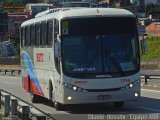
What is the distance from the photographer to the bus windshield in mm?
18000

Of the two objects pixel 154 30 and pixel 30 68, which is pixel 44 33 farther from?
pixel 154 30

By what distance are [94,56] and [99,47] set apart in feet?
1.11

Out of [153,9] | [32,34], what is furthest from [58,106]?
[153,9]

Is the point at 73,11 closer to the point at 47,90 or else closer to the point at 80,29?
the point at 80,29

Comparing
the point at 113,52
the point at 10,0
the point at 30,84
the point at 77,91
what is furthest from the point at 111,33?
the point at 10,0

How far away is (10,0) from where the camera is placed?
19338 centimetres

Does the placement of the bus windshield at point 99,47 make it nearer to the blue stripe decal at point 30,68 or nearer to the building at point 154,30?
the blue stripe decal at point 30,68

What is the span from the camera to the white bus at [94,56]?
17875mm

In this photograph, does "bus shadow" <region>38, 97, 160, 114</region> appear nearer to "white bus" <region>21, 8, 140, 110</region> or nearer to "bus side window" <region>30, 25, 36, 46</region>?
"white bus" <region>21, 8, 140, 110</region>

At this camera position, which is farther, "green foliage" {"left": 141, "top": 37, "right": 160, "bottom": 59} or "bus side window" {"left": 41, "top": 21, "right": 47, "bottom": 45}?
"green foliage" {"left": 141, "top": 37, "right": 160, "bottom": 59}

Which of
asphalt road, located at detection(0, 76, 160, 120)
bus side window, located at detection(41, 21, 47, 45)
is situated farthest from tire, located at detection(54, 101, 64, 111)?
bus side window, located at detection(41, 21, 47, 45)

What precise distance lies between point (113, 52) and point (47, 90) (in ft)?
11.2

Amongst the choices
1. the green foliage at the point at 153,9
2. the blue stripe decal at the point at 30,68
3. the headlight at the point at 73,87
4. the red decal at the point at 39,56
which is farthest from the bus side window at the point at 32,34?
the green foliage at the point at 153,9

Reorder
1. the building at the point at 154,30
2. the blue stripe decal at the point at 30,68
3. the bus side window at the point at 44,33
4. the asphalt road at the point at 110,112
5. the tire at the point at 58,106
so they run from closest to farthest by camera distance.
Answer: the asphalt road at the point at 110,112
the tire at the point at 58,106
the bus side window at the point at 44,33
the blue stripe decal at the point at 30,68
the building at the point at 154,30
